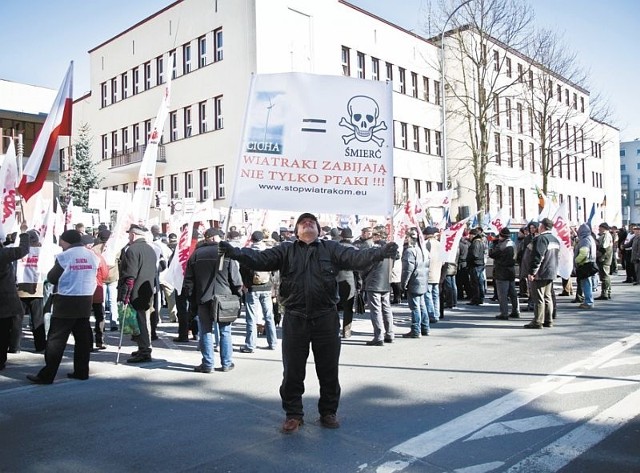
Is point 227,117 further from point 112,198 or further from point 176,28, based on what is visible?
point 112,198

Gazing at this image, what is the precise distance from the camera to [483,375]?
746 cm

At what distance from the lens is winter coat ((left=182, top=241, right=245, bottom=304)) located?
8133mm

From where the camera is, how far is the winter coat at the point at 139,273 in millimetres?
8727

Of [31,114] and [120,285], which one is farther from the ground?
[31,114]

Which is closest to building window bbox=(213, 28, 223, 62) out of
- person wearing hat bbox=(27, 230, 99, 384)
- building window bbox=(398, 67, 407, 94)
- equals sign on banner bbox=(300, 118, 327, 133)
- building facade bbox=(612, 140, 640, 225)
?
building window bbox=(398, 67, 407, 94)

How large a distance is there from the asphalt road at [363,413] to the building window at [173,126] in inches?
1112

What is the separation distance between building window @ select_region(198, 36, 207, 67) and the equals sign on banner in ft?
96.6

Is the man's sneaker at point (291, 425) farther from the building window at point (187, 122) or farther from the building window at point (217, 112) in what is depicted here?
the building window at point (187, 122)

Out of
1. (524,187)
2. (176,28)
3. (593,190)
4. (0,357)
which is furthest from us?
(593,190)

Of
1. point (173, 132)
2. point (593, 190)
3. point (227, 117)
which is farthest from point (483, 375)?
point (593, 190)

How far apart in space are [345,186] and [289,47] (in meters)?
27.1

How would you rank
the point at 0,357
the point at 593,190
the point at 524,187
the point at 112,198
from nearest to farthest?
1. the point at 0,357
2. the point at 112,198
3. the point at 524,187
4. the point at 593,190

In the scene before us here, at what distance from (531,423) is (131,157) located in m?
36.0

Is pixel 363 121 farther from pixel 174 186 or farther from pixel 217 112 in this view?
pixel 174 186
